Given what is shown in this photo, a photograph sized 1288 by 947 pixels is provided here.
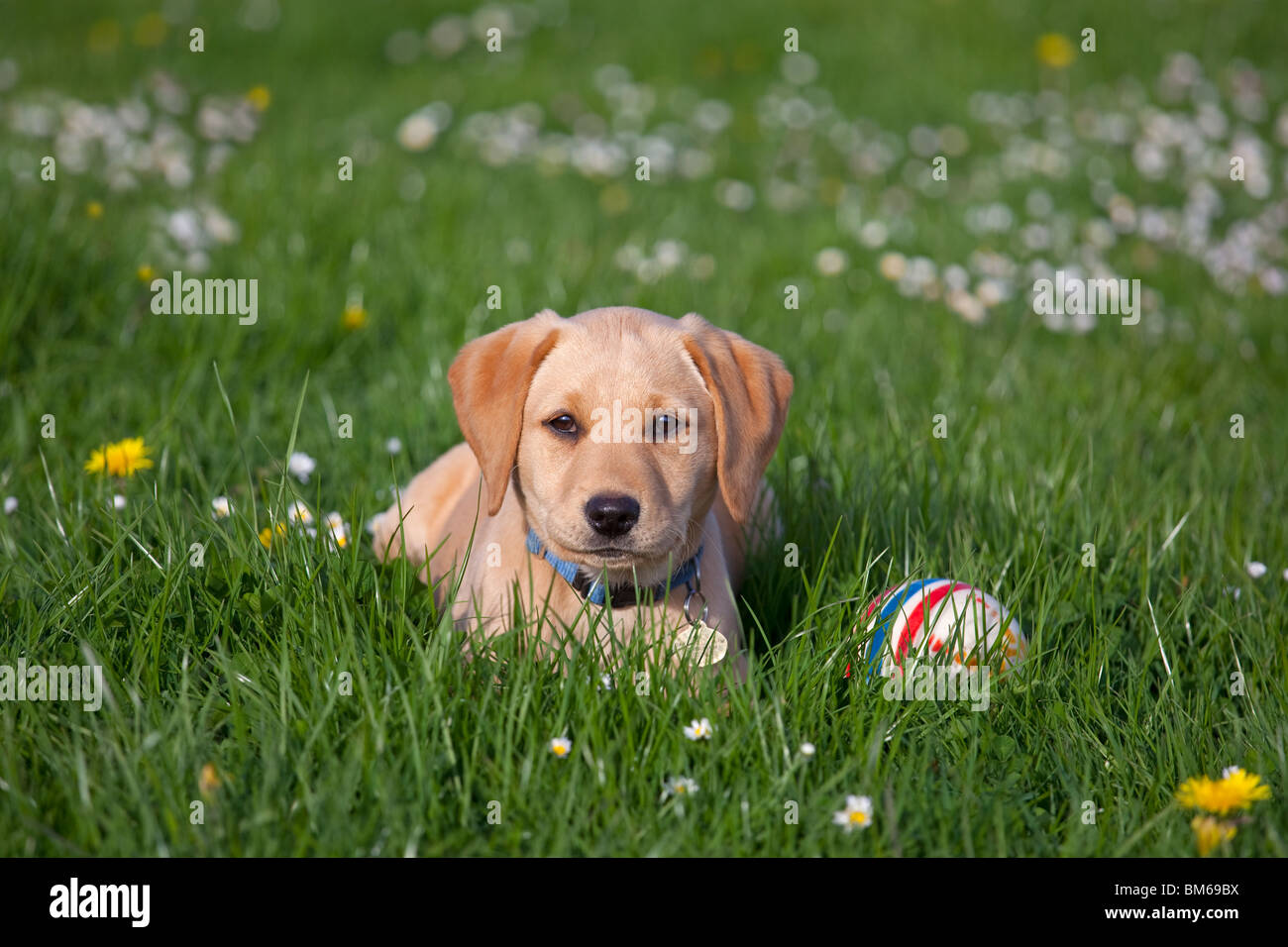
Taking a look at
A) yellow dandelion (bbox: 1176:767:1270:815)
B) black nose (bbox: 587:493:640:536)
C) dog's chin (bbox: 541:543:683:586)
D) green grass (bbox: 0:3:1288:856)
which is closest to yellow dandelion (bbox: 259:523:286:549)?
green grass (bbox: 0:3:1288:856)

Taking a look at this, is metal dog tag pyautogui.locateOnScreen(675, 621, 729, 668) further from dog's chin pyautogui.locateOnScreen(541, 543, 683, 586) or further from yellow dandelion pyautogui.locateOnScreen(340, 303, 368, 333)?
yellow dandelion pyautogui.locateOnScreen(340, 303, 368, 333)

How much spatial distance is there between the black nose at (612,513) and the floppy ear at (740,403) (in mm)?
325

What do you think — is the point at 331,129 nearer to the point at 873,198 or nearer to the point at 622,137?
the point at 622,137

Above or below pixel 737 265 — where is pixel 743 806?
below

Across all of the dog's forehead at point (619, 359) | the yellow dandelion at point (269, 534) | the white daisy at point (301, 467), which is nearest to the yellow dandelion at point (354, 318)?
the white daisy at point (301, 467)

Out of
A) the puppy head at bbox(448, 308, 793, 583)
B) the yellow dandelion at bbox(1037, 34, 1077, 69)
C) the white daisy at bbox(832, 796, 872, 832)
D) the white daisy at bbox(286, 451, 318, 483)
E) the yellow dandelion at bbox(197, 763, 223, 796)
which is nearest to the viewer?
the yellow dandelion at bbox(197, 763, 223, 796)

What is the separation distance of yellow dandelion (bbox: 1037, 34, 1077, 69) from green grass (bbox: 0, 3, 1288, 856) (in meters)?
2.21

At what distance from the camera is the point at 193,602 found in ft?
10.4

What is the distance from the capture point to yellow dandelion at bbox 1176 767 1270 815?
8.58 ft

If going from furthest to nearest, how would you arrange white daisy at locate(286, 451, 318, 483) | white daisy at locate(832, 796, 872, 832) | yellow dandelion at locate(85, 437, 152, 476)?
white daisy at locate(286, 451, 318, 483)
yellow dandelion at locate(85, 437, 152, 476)
white daisy at locate(832, 796, 872, 832)

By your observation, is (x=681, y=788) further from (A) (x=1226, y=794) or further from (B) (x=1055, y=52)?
(B) (x=1055, y=52)

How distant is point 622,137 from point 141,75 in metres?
3.98

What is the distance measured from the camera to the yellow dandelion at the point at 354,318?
212 inches
